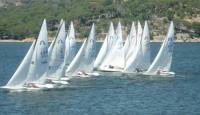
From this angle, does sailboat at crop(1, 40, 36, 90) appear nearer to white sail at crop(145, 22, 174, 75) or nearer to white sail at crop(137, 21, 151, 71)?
white sail at crop(145, 22, 174, 75)

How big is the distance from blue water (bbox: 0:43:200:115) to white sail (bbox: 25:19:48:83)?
2.51m

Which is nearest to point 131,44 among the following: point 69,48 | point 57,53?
point 69,48

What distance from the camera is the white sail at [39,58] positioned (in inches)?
3356

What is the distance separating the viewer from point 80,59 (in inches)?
4269

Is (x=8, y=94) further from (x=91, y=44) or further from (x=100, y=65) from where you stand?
(x=100, y=65)

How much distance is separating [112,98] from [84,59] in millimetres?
25708

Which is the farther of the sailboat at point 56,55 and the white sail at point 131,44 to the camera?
the white sail at point 131,44

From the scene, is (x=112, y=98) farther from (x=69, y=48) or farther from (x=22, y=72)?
(x=69, y=48)

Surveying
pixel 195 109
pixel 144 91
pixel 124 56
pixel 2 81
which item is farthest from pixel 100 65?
pixel 195 109

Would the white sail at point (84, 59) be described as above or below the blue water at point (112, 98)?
above

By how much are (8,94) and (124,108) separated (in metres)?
15.1

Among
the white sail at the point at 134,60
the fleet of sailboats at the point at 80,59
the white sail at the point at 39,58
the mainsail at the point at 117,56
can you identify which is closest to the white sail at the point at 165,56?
Answer: the fleet of sailboats at the point at 80,59

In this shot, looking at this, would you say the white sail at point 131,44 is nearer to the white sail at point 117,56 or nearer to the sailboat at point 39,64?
the white sail at point 117,56

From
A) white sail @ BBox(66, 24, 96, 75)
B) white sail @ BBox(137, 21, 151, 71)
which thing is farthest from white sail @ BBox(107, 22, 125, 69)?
white sail @ BBox(66, 24, 96, 75)
